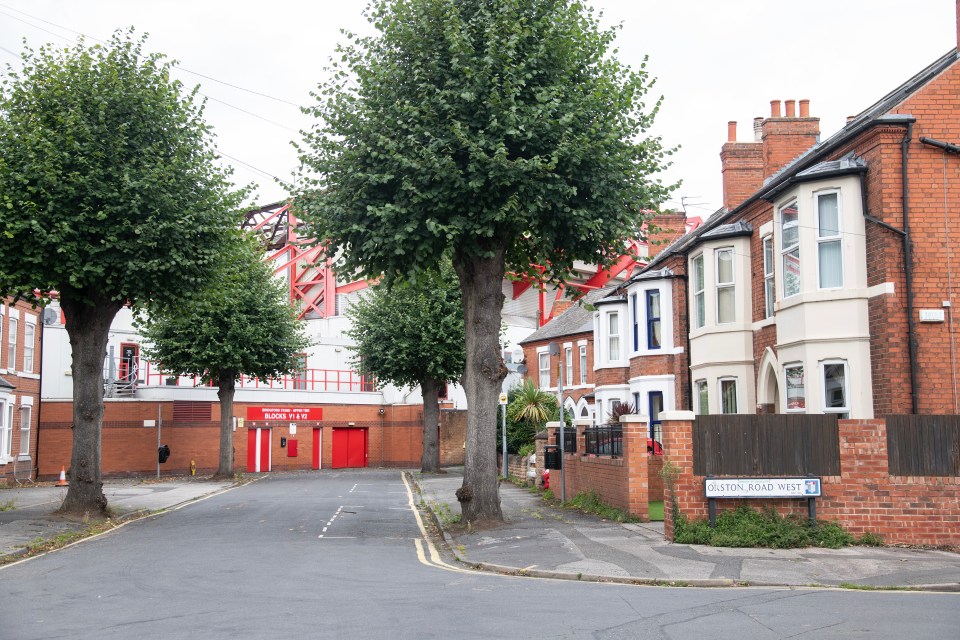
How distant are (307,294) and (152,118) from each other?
172 ft

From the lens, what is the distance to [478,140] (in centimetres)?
1540

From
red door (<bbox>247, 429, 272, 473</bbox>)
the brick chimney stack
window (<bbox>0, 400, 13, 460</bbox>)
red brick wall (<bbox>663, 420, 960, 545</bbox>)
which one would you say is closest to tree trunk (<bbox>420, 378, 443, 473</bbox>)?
red door (<bbox>247, 429, 272, 473</bbox>)

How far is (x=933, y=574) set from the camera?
11.6 metres

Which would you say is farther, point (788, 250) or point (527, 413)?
point (527, 413)

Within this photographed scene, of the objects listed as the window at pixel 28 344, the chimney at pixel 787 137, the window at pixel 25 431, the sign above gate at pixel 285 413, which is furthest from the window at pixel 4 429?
the chimney at pixel 787 137

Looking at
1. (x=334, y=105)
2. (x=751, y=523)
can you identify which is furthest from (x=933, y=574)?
(x=334, y=105)

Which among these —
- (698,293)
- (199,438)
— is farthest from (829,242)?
(199,438)

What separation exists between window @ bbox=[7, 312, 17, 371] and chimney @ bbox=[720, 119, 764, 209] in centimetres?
2655

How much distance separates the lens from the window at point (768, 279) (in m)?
21.0

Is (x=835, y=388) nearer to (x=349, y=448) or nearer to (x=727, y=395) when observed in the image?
(x=727, y=395)

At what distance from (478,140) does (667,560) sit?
731cm

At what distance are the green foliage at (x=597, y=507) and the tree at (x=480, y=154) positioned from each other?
243cm

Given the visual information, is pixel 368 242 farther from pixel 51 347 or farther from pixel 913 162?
pixel 51 347

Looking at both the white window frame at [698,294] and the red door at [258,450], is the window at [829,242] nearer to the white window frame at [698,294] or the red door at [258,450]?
the white window frame at [698,294]
